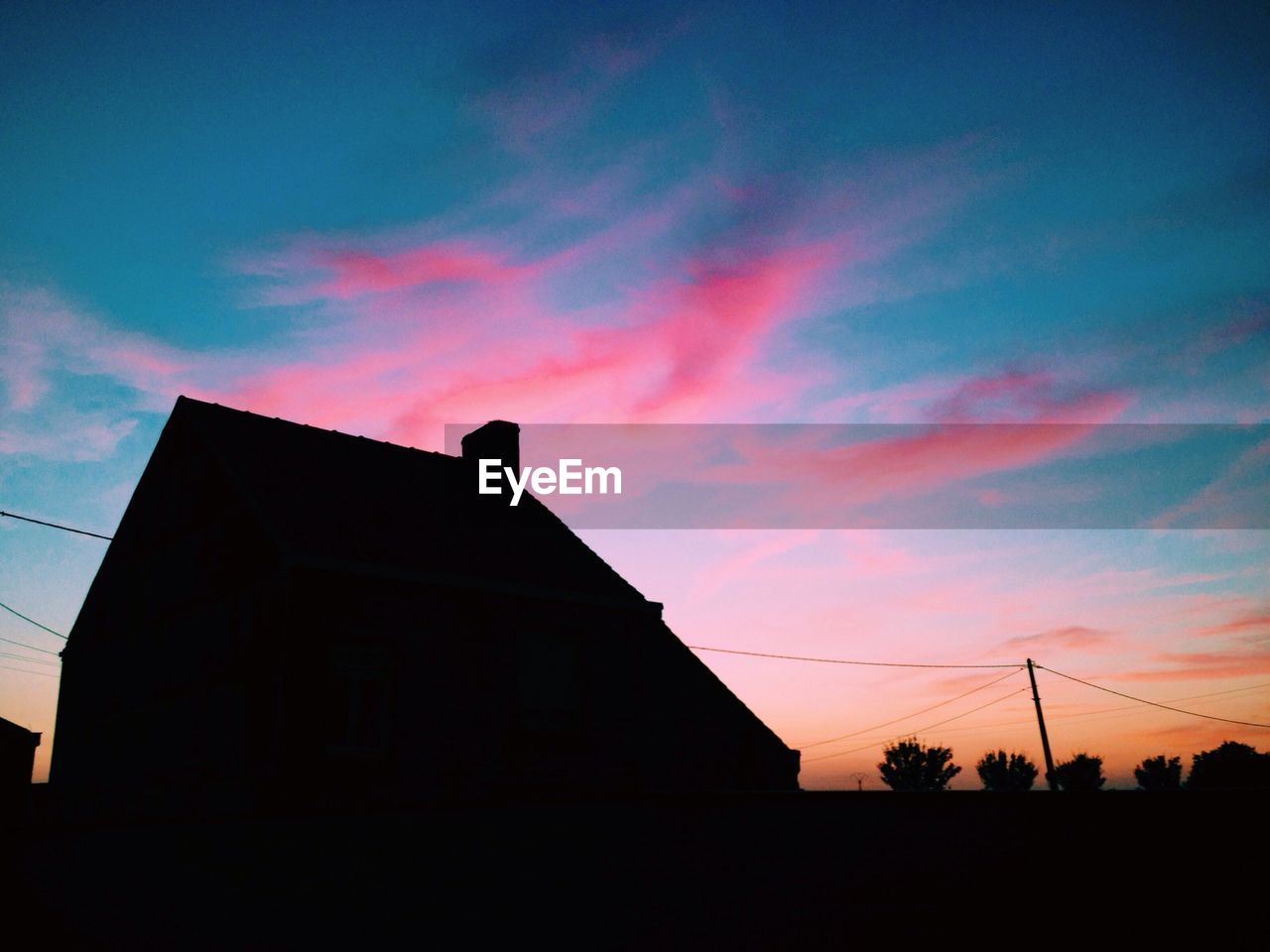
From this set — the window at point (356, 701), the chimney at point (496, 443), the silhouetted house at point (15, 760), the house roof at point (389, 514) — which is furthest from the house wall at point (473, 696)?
the silhouetted house at point (15, 760)

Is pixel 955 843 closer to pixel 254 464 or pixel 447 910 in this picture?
pixel 447 910

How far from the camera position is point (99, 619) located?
67.6ft

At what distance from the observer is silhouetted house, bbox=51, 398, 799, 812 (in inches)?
555

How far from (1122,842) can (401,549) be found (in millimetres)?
13949

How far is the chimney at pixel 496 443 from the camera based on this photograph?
2158 centimetres

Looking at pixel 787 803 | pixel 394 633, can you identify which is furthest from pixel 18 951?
pixel 394 633

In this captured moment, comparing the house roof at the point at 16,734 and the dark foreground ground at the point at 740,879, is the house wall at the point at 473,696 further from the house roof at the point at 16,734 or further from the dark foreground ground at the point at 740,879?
the house roof at the point at 16,734

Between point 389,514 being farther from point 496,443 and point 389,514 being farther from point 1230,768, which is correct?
point 1230,768

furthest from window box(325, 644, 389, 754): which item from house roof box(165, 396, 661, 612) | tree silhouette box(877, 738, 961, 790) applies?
tree silhouette box(877, 738, 961, 790)

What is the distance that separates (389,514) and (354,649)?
346 centimetres

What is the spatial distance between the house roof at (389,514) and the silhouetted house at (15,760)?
2271 cm

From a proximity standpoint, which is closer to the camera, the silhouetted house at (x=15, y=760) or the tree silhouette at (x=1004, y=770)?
the silhouetted house at (x=15, y=760)

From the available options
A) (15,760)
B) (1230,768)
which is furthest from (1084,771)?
(15,760)

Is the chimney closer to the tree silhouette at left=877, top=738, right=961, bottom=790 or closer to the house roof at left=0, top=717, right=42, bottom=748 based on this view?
the house roof at left=0, top=717, right=42, bottom=748
